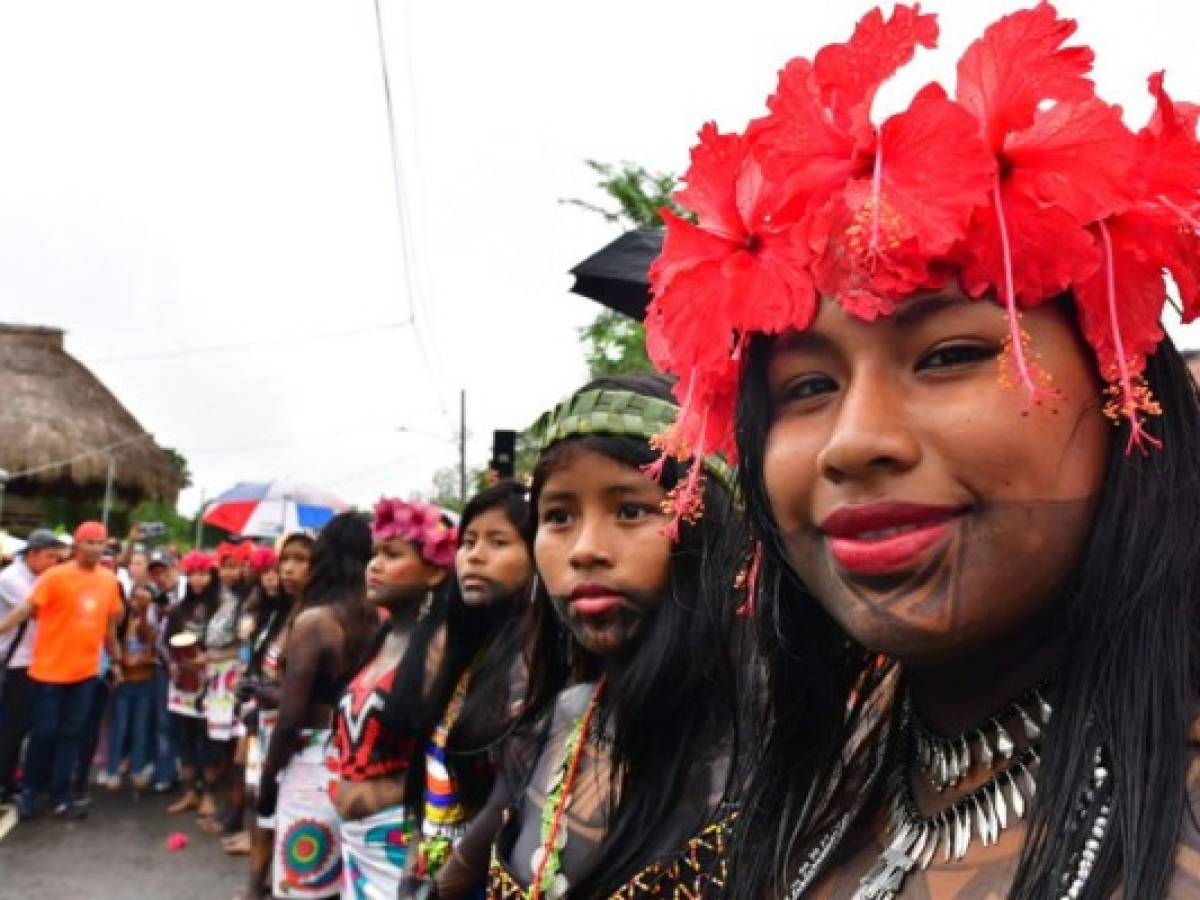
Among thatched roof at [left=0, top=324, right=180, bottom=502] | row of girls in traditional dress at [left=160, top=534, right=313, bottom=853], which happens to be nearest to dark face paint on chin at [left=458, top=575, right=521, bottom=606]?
row of girls in traditional dress at [left=160, top=534, right=313, bottom=853]

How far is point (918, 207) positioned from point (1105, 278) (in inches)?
7.1

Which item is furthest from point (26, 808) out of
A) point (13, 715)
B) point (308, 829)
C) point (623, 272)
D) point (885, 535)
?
point (885, 535)

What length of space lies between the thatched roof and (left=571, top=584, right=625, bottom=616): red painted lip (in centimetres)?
2073

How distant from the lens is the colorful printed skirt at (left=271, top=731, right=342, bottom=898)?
428 cm

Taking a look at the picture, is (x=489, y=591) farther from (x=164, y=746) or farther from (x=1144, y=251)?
(x=164, y=746)

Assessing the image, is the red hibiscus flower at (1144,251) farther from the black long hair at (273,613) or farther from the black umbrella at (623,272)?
the black long hair at (273,613)

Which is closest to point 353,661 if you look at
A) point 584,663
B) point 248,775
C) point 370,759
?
point 370,759

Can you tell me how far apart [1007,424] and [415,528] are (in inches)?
132

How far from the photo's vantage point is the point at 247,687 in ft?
20.1

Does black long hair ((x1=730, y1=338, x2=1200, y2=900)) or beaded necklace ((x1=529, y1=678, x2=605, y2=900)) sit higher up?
black long hair ((x1=730, y1=338, x2=1200, y2=900))

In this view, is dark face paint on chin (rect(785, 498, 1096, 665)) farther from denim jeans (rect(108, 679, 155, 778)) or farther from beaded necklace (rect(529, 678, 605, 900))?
denim jeans (rect(108, 679, 155, 778))

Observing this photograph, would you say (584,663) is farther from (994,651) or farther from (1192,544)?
(1192,544)

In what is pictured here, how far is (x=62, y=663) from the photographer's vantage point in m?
7.28

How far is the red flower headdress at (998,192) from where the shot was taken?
94cm
